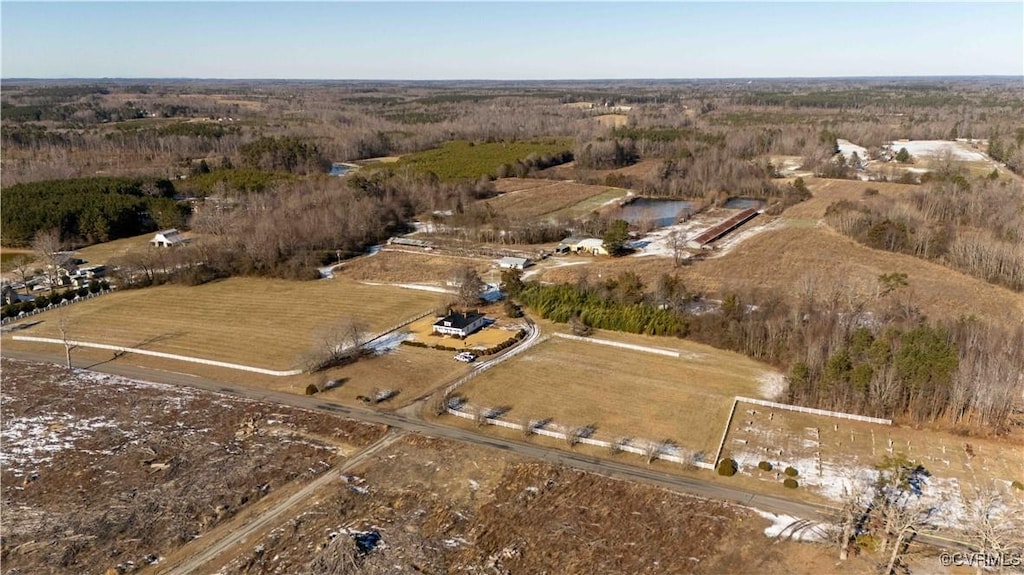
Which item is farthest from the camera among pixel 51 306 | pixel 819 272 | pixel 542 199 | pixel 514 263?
pixel 542 199

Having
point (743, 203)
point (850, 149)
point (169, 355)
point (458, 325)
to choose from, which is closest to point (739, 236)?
point (743, 203)

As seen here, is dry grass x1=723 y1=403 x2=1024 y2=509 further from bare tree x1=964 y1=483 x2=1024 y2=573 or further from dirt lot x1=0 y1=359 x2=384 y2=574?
dirt lot x1=0 y1=359 x2=384 y2=574

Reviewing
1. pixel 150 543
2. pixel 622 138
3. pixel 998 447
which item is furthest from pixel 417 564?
pixel 622 138

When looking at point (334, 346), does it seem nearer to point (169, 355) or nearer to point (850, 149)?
point (169, 355)

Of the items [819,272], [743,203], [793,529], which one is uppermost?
[743,203]

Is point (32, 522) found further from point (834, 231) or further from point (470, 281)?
point (834, 231)
